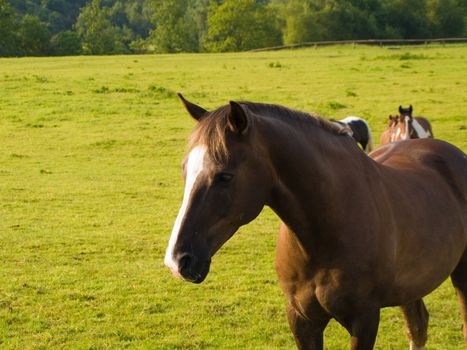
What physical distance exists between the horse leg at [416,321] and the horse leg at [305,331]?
55.5 inches

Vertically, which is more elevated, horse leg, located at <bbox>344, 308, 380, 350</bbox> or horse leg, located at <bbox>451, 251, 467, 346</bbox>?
horse leg, located at <bbox>344, 308, 380, 350</bbox>

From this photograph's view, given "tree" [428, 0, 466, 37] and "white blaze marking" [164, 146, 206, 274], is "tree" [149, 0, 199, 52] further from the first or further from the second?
"white blaze marking" [164, 146, 206, 274]

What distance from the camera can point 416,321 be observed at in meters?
5.42

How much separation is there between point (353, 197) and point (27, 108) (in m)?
19.7

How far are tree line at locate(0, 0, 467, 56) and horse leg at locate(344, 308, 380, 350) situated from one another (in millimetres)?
62127

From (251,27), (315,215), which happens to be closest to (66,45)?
(251,27)

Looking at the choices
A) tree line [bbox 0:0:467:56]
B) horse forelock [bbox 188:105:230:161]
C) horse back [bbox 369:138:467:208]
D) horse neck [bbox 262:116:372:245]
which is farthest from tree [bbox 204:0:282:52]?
horse forelock [bbox 188:105:230:161]

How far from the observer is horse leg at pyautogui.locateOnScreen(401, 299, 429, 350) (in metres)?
5.39

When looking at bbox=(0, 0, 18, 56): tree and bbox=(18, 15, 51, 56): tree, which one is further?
bbox=(18, 15, 51, 56): tree

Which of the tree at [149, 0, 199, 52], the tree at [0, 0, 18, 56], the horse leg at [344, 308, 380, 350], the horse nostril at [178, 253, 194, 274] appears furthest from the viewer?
the tree at [149, 0, 199, 52]

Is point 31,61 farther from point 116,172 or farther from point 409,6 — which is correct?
point 409,6

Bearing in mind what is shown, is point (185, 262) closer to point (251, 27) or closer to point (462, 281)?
point (462, 281)

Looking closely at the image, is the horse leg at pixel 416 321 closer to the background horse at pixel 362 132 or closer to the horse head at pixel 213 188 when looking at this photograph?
the horse head at pixel 213 188

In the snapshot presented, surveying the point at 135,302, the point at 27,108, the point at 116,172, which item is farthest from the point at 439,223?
the point at 27,108
